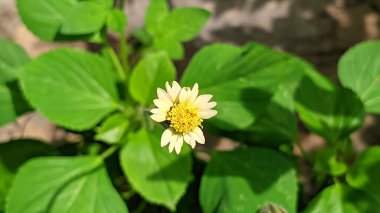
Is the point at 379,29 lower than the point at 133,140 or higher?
lower

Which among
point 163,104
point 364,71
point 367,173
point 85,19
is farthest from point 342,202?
point 85,19

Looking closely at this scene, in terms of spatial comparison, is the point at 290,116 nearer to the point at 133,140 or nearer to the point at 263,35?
the point at 133,140

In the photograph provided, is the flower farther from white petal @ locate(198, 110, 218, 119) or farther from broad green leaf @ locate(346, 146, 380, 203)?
broad green leaf @ locate(346, 146, 380, 203)

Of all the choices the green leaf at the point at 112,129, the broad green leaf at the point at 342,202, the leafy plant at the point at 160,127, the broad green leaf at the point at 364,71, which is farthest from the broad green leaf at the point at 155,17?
the broad green leaf at the point at 342,202

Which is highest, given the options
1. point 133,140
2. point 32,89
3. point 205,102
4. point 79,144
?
point 205,102

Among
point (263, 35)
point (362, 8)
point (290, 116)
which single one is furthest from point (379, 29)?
point (290, 116)

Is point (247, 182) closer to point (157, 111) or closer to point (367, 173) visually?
point (367, 173)

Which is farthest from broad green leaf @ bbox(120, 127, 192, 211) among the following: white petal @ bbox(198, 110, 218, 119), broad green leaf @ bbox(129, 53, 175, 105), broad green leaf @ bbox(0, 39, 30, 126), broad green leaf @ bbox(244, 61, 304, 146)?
white petal @ bbox(198, 110, 218, 119)

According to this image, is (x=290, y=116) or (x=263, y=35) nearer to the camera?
(x=290, y=116)
